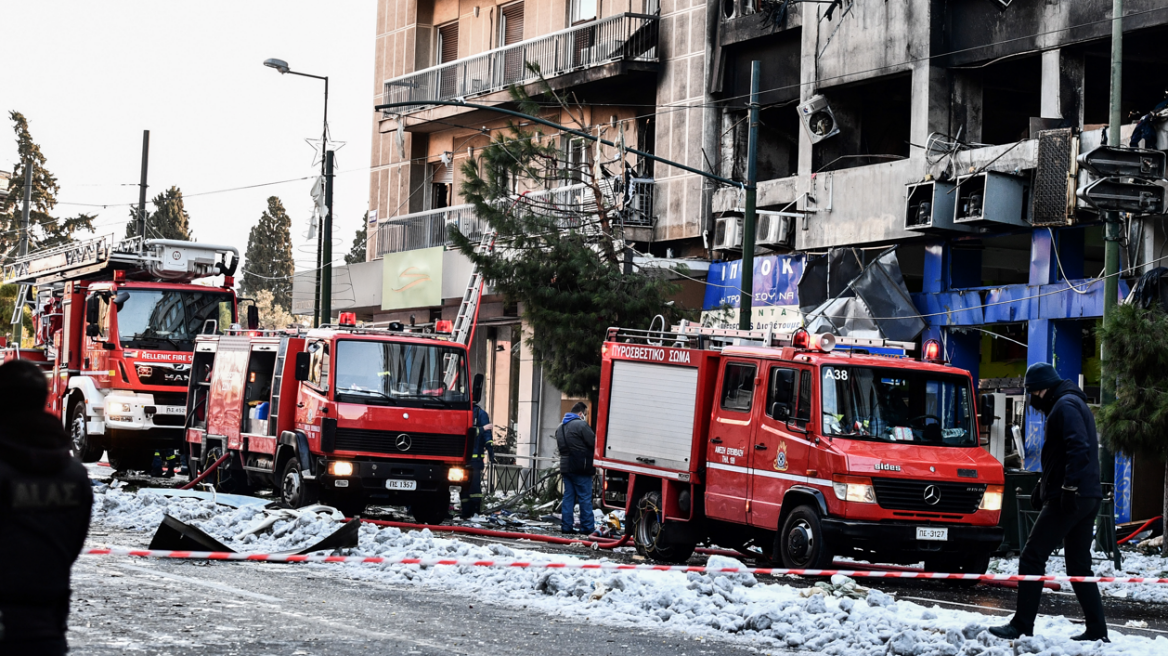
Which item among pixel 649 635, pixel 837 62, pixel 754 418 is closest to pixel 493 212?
pixel 837 62

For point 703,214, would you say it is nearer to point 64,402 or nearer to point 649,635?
point 64,402

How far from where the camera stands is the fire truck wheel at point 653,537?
53.8ft

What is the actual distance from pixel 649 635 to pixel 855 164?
18637mm

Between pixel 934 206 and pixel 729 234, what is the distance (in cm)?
541

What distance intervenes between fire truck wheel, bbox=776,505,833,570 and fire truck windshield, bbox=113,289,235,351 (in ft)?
46.9

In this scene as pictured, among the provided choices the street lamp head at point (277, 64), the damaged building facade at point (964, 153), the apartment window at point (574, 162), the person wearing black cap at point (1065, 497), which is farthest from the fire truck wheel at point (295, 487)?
the street lamp head at point (277, 64)

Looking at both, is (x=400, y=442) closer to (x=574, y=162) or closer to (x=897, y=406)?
(x=897, y=406)

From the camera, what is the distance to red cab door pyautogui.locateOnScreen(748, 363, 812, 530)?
48.5 feet

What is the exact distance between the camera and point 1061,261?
22.5 m

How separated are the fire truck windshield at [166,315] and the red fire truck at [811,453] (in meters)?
11.9

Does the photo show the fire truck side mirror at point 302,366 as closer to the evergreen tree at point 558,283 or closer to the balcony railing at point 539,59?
the evergreen tree at point 558,283

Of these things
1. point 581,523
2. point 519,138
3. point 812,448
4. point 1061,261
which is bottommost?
point 581,523

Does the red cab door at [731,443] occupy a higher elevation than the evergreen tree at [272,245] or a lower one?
A: lower

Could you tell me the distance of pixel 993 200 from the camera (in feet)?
73.6
